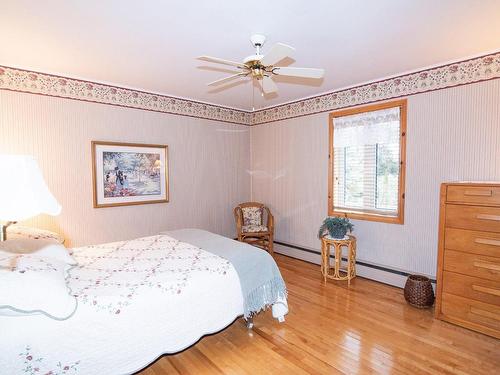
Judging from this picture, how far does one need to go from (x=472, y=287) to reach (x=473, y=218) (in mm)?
631

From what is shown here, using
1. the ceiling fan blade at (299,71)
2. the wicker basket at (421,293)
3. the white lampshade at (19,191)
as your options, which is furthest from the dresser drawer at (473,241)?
the white lampshade at (19,191)

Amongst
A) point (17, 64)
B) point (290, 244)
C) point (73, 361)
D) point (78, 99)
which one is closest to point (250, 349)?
point (73, 361)

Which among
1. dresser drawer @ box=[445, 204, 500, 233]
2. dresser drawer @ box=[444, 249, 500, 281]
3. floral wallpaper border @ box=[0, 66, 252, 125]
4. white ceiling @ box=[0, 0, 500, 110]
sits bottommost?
dresser drawer @ box=[444, 249, 500, 281]

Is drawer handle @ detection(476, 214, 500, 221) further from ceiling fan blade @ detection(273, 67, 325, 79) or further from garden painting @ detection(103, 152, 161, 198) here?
garden painting @ detection(103, 152, 161, 198)

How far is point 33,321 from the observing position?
148 centimetres

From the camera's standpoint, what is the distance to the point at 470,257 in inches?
101

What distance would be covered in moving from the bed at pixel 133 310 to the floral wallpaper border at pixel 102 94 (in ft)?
6.54

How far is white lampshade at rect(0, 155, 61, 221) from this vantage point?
163cm

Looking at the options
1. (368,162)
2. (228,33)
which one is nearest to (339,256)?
(368,162)

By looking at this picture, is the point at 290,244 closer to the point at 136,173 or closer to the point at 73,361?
the point at 136,173

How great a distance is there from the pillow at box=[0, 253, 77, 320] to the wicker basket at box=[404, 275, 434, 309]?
10.4 ft

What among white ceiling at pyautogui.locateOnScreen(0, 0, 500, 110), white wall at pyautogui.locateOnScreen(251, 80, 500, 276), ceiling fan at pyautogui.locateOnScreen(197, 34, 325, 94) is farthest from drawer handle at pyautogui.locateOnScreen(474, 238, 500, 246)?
ceiling fan at pyautogui.locateOnScreen(197, 34, 325, 94)

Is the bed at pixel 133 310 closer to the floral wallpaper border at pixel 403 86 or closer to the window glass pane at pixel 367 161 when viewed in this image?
the window glass pane at pixel 367 161

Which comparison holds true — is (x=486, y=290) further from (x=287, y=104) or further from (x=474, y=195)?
(x=287, y=104)
